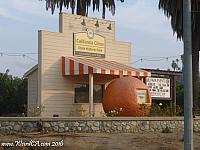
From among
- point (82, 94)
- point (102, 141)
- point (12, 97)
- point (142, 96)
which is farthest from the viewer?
point (12, 97)

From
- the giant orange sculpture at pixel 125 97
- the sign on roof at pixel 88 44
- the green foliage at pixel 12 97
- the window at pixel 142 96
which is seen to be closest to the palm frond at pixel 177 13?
the sign on roof at pixel 88 44

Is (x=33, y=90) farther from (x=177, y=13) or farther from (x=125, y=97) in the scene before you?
(x=177, y=13)

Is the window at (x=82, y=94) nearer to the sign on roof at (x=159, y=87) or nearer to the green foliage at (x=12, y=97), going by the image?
the sign on roof at (x=159, y=87)

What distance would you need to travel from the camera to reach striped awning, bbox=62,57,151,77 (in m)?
24.4

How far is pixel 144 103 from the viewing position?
2238cm

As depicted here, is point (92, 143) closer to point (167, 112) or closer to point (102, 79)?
point (167, 112)

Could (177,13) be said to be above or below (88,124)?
above

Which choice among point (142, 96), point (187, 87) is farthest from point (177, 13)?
point (187, 87)

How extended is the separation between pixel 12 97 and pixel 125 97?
16621mm

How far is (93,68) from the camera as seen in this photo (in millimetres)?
24250

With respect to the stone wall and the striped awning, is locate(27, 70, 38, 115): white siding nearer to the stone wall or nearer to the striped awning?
the striped awning

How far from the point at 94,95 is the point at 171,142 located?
446 inches

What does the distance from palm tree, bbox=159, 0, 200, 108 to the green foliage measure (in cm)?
1358

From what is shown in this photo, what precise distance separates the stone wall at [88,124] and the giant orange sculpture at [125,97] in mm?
1518
